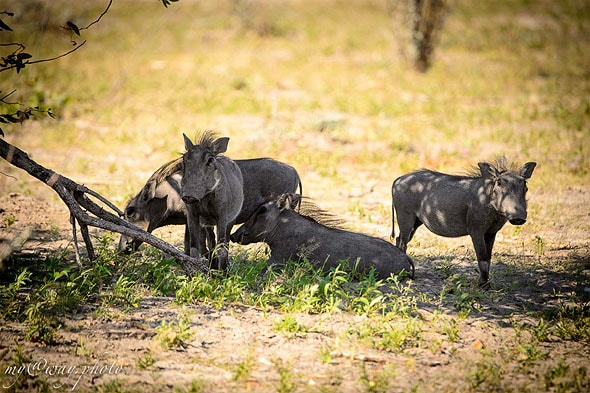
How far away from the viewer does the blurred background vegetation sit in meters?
9.77

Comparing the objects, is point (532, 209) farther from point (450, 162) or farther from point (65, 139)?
point (65, 139)

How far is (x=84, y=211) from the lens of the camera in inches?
217

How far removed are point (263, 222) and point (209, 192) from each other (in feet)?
2.59

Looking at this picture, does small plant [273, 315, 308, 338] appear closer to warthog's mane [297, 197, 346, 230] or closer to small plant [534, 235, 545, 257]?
warthog's mane [297, 197, 346, 230]

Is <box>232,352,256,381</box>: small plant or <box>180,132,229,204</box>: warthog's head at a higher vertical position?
<box>180,132,229,204</box>: warthog's head

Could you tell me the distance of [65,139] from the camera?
1127 cm

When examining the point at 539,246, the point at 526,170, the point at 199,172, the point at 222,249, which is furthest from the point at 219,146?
the point at 539,246

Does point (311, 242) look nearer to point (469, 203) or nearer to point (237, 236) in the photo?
point (237, 236)

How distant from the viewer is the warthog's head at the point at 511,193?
564 centimetres

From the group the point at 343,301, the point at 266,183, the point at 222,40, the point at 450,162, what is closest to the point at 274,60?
the point at 222,40

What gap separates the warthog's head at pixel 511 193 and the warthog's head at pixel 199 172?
2156 mm

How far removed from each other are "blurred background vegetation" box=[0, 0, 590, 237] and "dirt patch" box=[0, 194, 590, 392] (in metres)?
1.73

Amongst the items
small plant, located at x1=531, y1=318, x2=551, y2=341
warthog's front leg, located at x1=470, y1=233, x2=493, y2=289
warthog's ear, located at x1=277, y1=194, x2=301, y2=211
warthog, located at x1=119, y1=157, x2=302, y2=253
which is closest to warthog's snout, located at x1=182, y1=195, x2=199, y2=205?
warthog, located at x1=119, y1=157, x2=302, y2=253

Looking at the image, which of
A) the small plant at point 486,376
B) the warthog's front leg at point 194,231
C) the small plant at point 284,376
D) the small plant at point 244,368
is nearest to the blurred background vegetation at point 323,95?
the warthog's front leg at point 194,231
